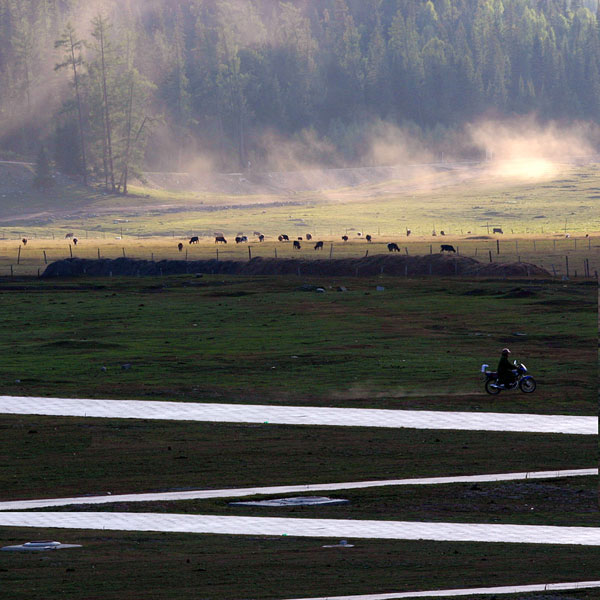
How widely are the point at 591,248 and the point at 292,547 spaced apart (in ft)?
369

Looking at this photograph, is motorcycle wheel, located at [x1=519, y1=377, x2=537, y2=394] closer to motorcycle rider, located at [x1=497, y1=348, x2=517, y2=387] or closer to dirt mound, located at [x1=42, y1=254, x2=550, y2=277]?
motorcycle rider, located at [x1=497, y1=348, x2=517, y2=387]

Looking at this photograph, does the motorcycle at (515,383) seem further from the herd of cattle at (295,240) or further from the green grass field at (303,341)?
the herd of cattle at (295,240)

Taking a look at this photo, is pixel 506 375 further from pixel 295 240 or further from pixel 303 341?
pixel 295 240

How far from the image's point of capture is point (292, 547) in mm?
23031

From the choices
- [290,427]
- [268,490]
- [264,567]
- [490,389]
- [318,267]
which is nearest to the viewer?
[264,567]

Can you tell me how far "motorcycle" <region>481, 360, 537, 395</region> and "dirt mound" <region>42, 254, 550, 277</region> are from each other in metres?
53.4

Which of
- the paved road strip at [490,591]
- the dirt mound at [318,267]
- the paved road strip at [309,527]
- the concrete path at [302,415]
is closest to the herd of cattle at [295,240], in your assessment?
the dirt mound at [318,267]

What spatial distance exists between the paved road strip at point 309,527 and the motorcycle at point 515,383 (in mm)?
18445

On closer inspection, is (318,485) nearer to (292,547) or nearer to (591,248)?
(292,547)

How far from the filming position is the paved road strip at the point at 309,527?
78.8 feet

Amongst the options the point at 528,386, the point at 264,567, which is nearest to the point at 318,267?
the point at 528,386

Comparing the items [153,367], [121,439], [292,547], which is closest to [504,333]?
[153,367]

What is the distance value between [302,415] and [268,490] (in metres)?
11.1

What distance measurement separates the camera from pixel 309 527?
81.7 feet
